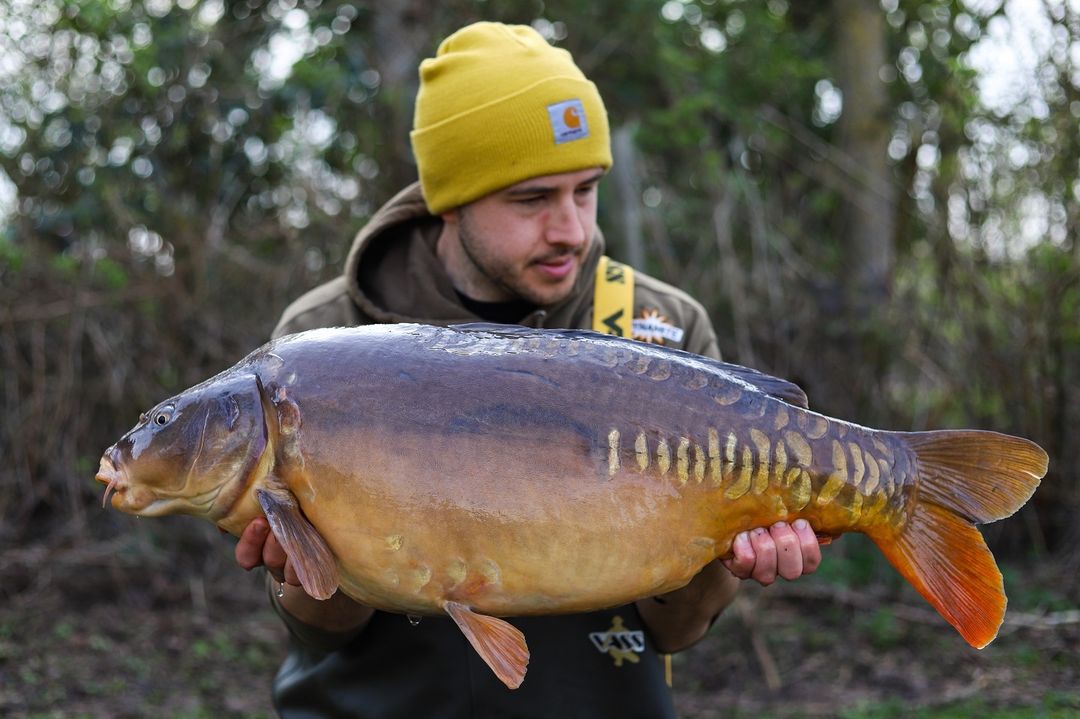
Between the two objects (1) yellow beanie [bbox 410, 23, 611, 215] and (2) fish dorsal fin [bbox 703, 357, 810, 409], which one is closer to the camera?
(2) fish dorsal fin [bbox 703, 357, 810, 409]

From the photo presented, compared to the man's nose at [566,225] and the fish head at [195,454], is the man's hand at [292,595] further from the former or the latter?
the man's nose at [566,225]

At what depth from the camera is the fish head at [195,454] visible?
178 centimetres

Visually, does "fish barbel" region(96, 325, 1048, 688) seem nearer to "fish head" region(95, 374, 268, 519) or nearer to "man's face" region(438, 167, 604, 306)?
"fish head" region(95, 374, 268, 519)

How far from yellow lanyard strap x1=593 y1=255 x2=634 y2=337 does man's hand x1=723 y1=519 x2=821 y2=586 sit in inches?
27.6

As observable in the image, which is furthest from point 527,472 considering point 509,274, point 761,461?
point 509,274

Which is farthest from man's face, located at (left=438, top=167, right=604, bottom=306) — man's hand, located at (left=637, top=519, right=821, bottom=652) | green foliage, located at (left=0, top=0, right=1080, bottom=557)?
green foliage, located at (left=0, top=0, right=1080, bottom=557)

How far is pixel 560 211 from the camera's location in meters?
2.42

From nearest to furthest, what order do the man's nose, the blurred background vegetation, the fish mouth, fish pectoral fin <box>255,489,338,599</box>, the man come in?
fish pectoral fin <box>255,489,338,599</box>, the fish mouth, the man, the man's nose, the blurred background vegetation

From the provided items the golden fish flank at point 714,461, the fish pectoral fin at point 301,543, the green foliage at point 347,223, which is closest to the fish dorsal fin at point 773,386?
the golden fish flank at point 714,461

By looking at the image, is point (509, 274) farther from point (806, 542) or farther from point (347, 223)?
point (347, 223)

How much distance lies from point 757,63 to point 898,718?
4801 mm

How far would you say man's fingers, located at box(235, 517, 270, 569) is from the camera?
1.83m

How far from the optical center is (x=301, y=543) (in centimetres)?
173

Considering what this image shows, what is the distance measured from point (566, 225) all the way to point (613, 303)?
22cm
